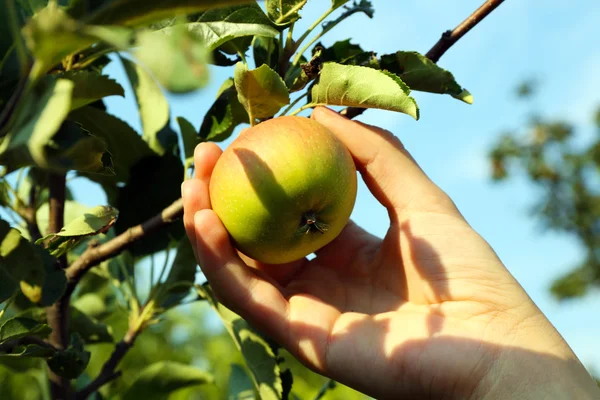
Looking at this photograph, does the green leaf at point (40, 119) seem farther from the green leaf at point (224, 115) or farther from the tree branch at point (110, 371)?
the tree branch at point (110, 371)

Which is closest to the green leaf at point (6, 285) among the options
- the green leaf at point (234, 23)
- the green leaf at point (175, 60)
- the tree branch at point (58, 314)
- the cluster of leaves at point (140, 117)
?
the cluster of leaves at point (140, 117)

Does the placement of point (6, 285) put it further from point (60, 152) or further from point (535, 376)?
point (535, 376)

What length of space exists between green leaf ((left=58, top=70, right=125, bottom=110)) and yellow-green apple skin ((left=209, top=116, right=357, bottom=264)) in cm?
23

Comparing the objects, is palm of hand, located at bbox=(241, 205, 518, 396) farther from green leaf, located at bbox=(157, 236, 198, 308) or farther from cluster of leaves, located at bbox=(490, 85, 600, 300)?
cluster of leaves, located at bbox=(490, 85, 600, 300)

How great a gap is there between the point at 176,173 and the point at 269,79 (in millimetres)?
446

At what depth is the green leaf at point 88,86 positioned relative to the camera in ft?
2.20

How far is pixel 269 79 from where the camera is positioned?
2.96 ft

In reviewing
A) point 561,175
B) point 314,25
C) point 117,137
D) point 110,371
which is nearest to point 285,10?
point 314,25

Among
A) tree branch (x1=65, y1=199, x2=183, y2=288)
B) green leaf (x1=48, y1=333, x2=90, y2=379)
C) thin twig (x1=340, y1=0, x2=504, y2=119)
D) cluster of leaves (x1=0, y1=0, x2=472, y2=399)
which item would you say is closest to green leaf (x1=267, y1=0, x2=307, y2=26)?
cluster of leaves (x1=0, y1=0, x2=472, y2=399)

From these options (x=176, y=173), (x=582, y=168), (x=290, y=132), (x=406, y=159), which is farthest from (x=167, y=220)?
(x=582, y=168)

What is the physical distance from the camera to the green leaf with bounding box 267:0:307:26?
95 centimetres

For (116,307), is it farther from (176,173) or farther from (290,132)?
(290,132)

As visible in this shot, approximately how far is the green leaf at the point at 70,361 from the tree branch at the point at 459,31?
30.5 inches

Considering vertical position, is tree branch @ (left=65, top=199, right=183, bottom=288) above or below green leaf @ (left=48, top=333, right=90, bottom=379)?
above
